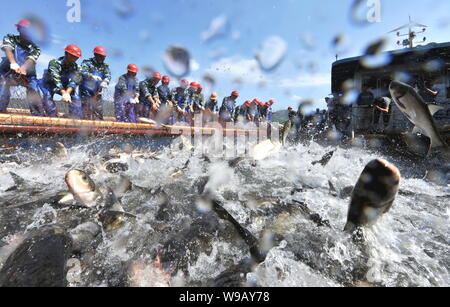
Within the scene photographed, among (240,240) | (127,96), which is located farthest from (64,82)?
(240,240)

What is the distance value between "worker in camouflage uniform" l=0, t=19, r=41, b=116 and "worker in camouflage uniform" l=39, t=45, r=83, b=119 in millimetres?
183

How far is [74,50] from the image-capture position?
18.7 ft

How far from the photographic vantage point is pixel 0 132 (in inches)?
155

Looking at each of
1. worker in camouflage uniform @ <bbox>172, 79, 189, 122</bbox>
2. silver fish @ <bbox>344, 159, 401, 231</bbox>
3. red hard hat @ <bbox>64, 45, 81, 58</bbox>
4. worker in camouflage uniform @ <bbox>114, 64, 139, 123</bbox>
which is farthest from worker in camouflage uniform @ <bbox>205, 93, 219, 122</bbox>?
silver fish @ <bbox>344, 159, 401, 231</bbox>

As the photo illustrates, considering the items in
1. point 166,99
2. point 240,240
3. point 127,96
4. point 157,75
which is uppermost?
point 157,75

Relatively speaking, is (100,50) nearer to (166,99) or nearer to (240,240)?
(166,99)

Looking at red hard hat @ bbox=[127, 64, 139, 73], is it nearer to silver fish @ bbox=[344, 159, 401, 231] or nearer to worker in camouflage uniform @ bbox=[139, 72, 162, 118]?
worker in camouflage uniform @ bbox=[139, 72, 162, 118]

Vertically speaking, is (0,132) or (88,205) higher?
(0,132)

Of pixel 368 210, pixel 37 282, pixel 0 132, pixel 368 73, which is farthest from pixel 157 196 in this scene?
pixel 368 73

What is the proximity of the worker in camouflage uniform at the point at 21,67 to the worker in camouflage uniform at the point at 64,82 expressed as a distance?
183mm

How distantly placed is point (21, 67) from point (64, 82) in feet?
2.79

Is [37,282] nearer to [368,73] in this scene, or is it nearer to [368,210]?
[368,210]

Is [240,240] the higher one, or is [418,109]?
[418,109]
